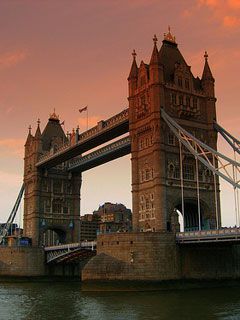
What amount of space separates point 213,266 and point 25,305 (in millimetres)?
24620

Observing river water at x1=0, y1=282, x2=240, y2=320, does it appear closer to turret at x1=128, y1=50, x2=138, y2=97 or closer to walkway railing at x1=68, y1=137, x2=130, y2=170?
walkway railing at x1=68, y1=137, x2=130, y2=170

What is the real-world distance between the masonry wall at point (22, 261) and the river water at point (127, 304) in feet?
96.1

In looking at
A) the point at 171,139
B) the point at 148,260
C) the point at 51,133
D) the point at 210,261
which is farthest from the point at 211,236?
the point at 51,133

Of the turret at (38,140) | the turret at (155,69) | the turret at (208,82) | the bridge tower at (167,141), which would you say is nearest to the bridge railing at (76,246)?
the bridge tower at (167,141)

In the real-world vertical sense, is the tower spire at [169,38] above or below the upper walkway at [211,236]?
above

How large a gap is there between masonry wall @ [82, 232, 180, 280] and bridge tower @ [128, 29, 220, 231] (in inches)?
238

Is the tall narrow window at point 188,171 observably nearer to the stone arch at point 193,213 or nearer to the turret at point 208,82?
the stone arch at point 193,213

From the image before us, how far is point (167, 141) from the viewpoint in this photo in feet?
221

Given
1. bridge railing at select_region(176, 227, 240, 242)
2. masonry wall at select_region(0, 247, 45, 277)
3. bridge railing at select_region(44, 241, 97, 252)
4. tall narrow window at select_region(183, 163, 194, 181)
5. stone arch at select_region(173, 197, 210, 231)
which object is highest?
tall narrow window at select_region(183, 163, 194, 181)

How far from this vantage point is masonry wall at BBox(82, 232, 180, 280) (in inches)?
2231

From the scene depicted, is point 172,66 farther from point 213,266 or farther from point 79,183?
point 79,183

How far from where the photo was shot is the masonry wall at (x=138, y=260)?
5666cm

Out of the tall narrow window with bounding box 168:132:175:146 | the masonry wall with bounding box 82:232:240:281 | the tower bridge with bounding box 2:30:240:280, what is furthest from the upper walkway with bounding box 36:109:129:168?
the masonry wall with bounding box 82:232:240:281

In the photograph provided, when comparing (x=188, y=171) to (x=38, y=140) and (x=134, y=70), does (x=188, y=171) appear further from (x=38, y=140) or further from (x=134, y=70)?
(x=38, y=140)
